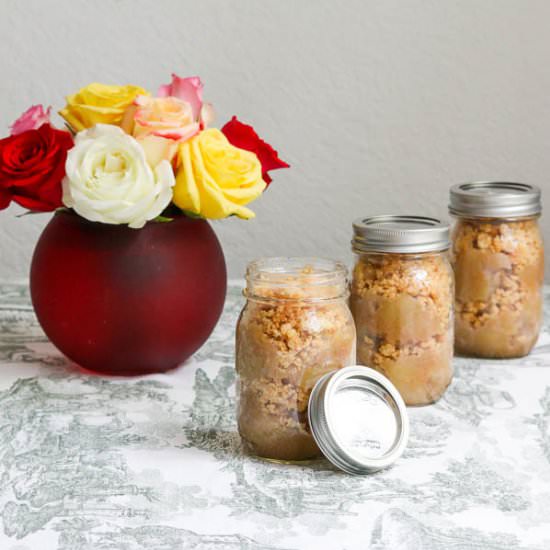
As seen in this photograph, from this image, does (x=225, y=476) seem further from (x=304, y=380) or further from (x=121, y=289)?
Result: (x=121, y=289)

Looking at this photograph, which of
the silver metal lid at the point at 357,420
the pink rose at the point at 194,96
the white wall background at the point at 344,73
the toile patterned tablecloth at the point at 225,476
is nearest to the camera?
the toile patterned tablecloth at the point at 225,476

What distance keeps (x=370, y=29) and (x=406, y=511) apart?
110 centimetres

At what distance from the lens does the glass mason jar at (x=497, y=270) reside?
4.12 ft

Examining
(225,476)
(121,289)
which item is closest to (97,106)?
(121,289)

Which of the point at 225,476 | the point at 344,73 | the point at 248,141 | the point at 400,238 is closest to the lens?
the point at 225,476

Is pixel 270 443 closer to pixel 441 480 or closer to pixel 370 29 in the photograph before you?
pixel 441 480

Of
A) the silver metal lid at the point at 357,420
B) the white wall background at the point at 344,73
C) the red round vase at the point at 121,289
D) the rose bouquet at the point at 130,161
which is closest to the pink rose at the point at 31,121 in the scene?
the rose bouquet at the point at 130,161

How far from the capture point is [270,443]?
967mm

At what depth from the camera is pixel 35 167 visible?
1139mm

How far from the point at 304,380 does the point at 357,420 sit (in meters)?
0.06

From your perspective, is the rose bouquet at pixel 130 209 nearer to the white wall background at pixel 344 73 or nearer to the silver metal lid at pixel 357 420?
the silver metal lid at pixel 357 420

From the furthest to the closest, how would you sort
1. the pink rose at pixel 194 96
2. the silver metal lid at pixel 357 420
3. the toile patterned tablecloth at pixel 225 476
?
the pink rose at pixel 194 96
the silver metal lid at pixel 357 420
the toile patterned tablecloth at pixel 225 476

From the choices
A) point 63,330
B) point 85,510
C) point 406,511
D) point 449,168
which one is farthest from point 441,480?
point 449,168

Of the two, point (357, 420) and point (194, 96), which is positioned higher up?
point (194, 96)
